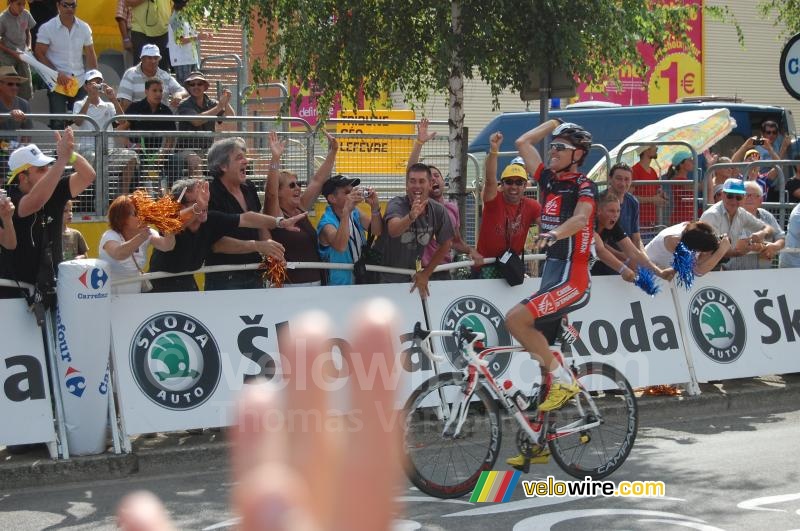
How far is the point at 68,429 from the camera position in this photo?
25.9ft

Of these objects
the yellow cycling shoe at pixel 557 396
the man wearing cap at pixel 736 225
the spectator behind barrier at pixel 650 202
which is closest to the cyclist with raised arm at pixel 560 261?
the yellow cycling shoe at pixel 557 396

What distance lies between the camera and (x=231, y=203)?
8891mm

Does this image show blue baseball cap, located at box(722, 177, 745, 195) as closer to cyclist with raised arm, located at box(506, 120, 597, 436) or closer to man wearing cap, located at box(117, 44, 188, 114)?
cyclist with raised arm, located at box(506, 120, 597, 436)

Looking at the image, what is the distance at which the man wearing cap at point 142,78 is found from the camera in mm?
13055

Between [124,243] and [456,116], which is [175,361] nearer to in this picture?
[124,243]

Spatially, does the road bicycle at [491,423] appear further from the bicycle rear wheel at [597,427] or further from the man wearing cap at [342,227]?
the man wearing cap at [342,227]

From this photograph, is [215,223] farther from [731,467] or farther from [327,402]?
[327,402]

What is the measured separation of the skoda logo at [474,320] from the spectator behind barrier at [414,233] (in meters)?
0.31

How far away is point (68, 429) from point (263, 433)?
7412mm

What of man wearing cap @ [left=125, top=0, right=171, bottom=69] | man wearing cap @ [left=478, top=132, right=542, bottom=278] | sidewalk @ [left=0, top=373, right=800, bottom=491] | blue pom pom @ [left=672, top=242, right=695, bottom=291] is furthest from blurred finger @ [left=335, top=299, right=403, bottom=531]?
man wearing cap @ [left=125, top=0, right=171, bottom=69]

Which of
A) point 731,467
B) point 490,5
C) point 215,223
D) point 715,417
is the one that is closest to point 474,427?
point 731,467

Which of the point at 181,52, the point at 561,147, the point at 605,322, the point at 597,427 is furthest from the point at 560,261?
the point at 181,52

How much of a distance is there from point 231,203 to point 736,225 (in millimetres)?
5436

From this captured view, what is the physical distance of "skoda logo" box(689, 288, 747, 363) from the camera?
34.9ft
